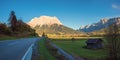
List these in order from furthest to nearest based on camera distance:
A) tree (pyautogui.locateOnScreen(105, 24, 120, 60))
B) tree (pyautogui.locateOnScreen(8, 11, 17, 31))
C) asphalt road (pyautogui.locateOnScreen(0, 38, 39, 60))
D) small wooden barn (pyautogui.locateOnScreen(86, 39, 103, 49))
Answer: tree (pyautogui.locateOnScreen(8, 11, 17, 31)) → small wooden barn (pyautogui.locateOnScreen(86, 39, 103, 49)) → tree (pyautogui.locateOnScreen(105, 24, 120, 60)) → asphalt road (pyautogui.locateOnScreen(0, 38, 39, 60))

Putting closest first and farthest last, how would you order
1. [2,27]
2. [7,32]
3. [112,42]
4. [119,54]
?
[119,54]
[112,42]
[2,27]
[7,32]

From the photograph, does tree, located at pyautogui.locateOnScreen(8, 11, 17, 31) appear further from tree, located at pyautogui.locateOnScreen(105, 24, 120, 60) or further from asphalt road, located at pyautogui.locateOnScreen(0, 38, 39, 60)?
asphalt road, located at pyautogui.locateOnScreen(0, 38, 39, 60)

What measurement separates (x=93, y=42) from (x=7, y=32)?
38344 mm

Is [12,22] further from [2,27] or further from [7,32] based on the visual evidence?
[2,27]

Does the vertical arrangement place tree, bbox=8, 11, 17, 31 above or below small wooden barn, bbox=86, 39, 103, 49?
above

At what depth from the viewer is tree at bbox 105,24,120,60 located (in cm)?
4533

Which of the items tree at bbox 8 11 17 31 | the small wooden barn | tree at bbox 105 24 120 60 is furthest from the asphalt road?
tree at bbox 8 11 17 31

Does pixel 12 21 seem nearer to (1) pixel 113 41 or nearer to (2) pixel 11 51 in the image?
(1) pixel 113 41

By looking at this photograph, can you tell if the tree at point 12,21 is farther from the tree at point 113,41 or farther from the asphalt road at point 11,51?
the asphalt road at point 11,51

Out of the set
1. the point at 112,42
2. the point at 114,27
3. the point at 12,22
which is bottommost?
the point at 112,42

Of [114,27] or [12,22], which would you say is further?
[12,22]

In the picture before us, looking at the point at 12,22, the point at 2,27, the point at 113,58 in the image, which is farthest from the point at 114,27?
the point at 12,22

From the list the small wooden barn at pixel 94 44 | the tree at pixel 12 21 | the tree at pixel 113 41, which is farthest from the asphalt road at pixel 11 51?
the tree at pixel 12 21

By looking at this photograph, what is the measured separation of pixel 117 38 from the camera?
50.6m
